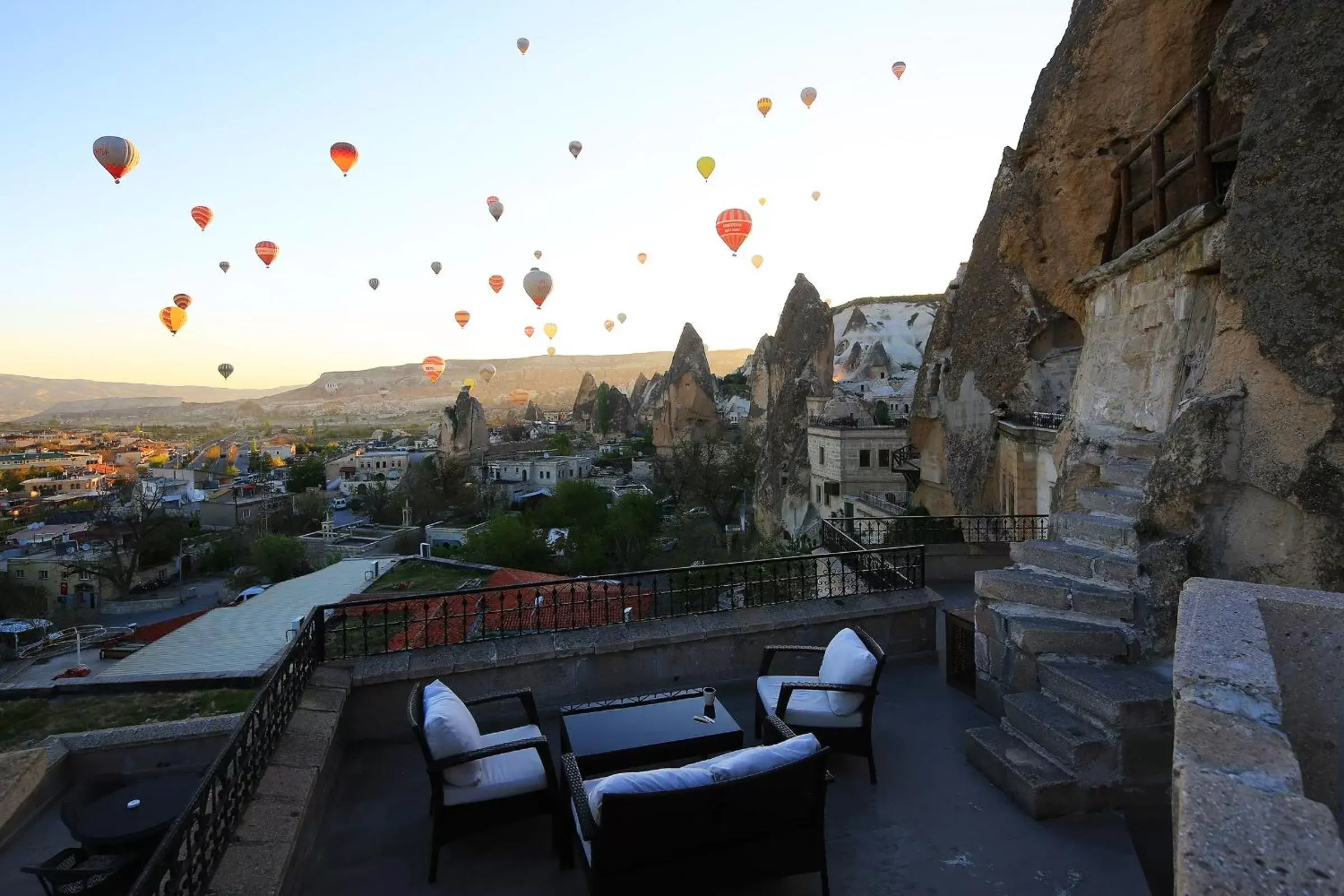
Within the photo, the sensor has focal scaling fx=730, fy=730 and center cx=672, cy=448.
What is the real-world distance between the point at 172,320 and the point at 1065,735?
147ft

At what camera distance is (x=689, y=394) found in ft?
241

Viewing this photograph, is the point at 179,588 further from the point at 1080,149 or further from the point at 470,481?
the point at 1080,149

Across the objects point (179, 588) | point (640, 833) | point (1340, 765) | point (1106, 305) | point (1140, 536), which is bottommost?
point (179, 588)

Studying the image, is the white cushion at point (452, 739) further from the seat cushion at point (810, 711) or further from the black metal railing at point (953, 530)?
the black metal railing at point (953, 530)

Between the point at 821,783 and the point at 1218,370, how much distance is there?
4.35 m

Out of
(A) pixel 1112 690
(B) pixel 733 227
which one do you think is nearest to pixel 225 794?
(A) pixel 1112 690

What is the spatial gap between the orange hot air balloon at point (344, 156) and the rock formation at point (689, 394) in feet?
151

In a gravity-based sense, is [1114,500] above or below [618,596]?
above

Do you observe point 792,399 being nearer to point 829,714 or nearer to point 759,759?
point 829,714

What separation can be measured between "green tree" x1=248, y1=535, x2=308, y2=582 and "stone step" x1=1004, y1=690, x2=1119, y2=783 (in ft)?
133

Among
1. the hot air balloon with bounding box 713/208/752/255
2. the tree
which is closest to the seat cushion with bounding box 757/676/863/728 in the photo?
the hot air balloon with bounding box 713/208/752/255

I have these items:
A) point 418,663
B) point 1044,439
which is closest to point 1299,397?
point 418,663

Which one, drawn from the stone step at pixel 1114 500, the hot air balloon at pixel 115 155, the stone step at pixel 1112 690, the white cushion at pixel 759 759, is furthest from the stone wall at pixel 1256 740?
the hot air balloon at pixel 115 155

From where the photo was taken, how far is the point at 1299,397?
4.55 metres
